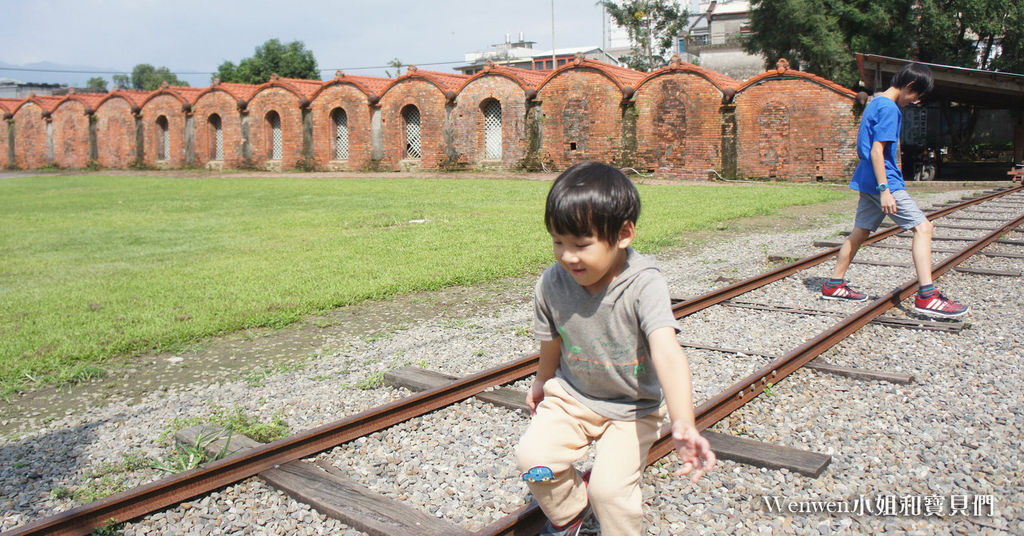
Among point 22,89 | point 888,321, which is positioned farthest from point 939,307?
point 22,89

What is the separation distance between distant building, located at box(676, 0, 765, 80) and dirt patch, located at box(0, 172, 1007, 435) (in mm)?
46497

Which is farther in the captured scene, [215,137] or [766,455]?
[215,137]

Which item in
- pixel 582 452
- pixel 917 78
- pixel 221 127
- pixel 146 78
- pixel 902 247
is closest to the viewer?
pixel 582 452

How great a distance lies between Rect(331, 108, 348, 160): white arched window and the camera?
111 ft

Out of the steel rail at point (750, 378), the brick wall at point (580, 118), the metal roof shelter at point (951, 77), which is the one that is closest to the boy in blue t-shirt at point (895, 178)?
the steel rail at point (750, 378)

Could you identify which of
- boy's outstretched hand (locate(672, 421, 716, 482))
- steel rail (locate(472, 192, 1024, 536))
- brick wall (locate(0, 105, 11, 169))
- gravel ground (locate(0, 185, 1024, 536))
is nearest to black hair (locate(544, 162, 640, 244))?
boy's outstretched hand (locate(672, 421, 716, 482))

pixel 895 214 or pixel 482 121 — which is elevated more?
pixel 482 121

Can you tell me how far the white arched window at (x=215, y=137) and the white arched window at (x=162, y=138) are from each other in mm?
3572

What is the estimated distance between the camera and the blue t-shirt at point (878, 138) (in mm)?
6074

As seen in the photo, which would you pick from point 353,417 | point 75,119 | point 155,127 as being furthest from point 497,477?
point 75,119

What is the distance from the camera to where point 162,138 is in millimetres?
40219

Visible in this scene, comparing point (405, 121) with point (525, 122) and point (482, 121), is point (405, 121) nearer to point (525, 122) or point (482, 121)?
point (482, 121)

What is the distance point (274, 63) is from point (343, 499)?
66852mm

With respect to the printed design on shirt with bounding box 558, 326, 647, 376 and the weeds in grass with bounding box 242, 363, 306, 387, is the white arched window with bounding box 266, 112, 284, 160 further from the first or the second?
the printed design on shirt with bounding box 558, 326, 647, 376
